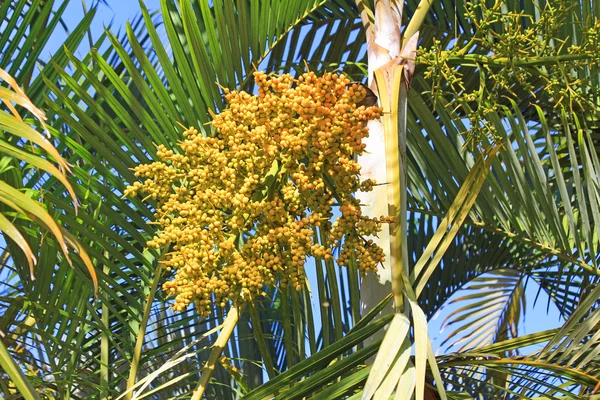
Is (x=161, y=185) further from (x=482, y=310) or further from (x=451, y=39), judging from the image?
(x=482, y=310)

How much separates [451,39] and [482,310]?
7.83 ft

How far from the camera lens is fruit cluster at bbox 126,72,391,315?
4.64ft

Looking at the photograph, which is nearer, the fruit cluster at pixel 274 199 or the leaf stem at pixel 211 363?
the fruit cluster at pixel 274 199

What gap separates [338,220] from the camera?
145cm

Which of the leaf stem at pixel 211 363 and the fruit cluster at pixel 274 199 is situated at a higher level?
the fruit cluster at pixel 274 199

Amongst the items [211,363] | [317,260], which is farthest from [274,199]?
[317,260]

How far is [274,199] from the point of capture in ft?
4.91

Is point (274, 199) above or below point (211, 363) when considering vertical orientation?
above

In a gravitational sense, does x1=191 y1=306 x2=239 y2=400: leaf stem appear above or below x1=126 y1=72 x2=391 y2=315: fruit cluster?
below

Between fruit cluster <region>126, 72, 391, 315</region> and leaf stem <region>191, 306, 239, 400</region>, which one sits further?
leaf stem <region>191, 306, 239, 400</region>

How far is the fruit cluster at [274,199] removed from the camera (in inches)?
55.7

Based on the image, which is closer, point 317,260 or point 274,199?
point 274,199

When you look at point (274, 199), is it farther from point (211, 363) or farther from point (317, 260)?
point (317, 260)

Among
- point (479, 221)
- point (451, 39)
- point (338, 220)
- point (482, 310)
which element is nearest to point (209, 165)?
point (338, 220)
